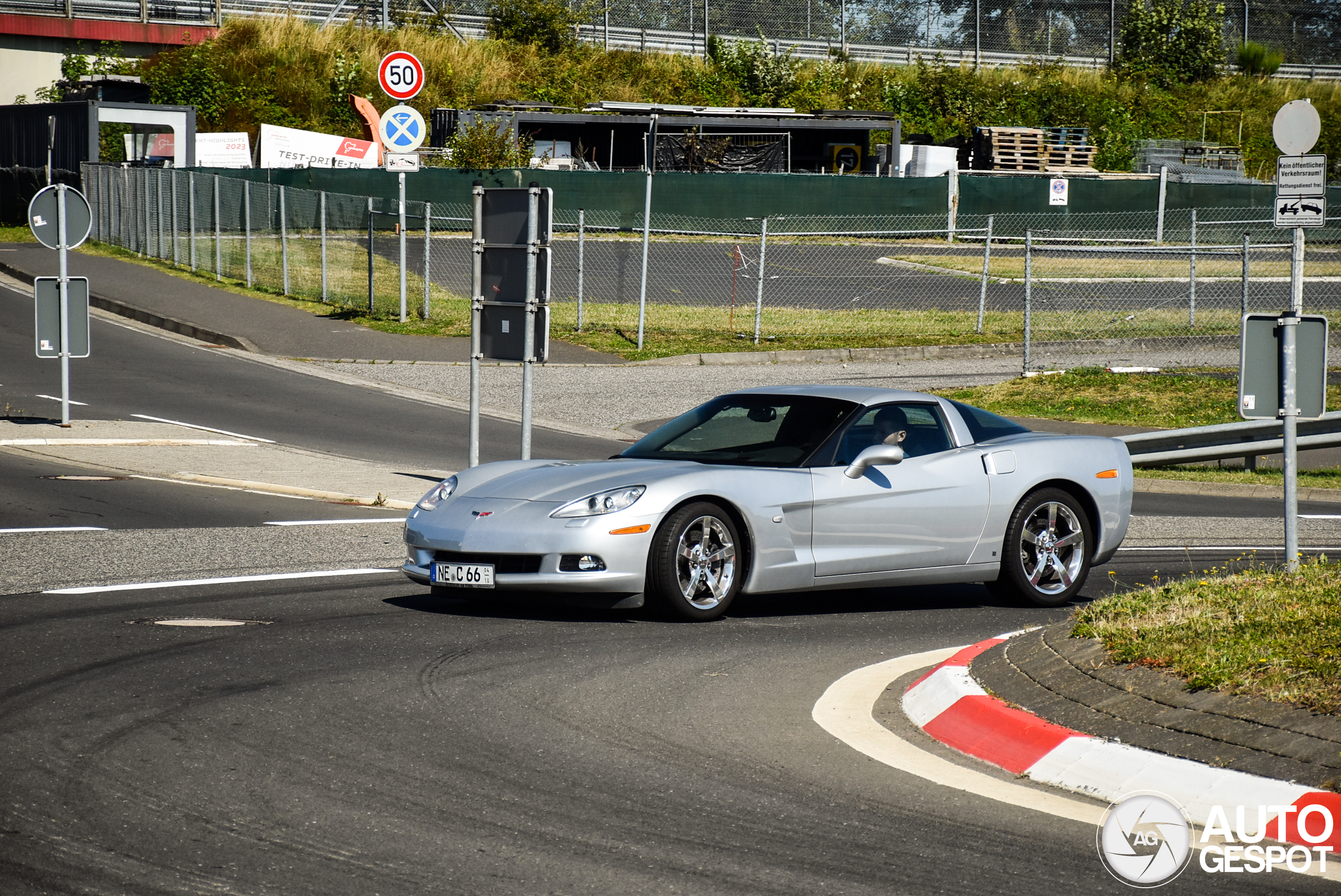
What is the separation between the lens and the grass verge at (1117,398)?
62.8 feet

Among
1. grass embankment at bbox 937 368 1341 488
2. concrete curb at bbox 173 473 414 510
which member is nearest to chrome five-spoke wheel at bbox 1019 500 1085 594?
concrete curb at bbox 173 473 414 510

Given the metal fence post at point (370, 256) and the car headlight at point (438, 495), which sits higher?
the metal fence post at point (370, 256)

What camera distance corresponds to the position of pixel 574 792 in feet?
16.6

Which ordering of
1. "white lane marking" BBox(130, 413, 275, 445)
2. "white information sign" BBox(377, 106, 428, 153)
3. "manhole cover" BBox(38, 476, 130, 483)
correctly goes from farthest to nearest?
"white information sign" BBox(377, 106, 428, 153) → "white lane marking" BBox(130, 413, 275, 445) → "manhole cover" BBox(38, 476, 130, 483)

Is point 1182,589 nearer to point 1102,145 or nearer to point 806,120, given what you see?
point 806,120

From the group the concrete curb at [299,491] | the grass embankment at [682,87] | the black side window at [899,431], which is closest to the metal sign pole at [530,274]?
the concrete curb at [299,491]

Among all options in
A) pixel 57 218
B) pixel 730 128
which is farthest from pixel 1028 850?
pixel 730 128

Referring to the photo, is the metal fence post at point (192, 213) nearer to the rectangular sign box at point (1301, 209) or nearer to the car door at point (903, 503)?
the rectangular sign box at point (1301, 209)

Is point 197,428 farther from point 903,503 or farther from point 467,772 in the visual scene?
point 467,772

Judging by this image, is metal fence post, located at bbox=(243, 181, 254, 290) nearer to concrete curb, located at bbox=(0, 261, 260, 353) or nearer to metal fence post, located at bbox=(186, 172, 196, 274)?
metal fence post, located at bbox=(186, 172, 196, 274)

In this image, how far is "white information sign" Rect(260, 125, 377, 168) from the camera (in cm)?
4562

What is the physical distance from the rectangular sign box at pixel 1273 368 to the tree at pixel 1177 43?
2539 inches

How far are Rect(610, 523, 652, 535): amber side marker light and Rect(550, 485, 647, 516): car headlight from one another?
0.11 m

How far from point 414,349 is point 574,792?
20.0 meters
